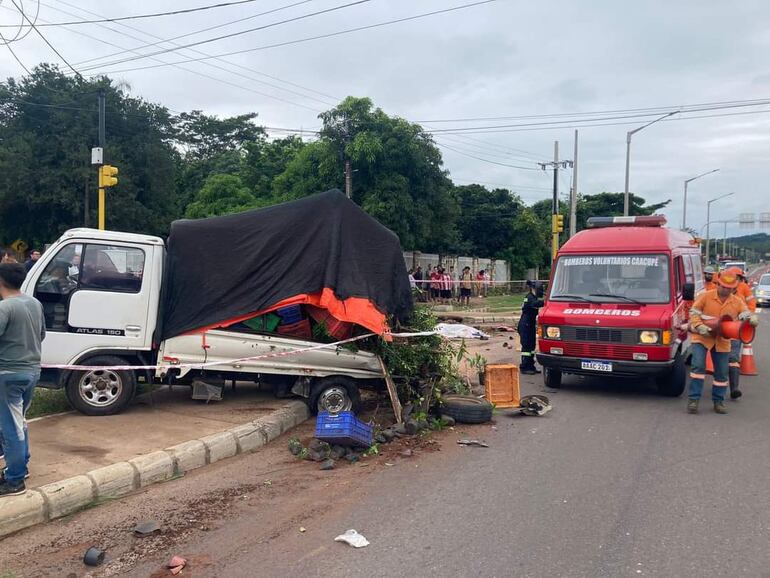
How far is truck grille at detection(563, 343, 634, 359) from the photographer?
9.01m

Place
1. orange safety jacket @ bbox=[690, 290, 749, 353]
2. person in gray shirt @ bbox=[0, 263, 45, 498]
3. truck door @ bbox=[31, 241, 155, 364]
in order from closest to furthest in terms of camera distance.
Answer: person in gray shirt @ bbox=[0, 263, 45, 498]
truck door @ bbox=[31, 241, 155, 364]
orange safety jacket @ bbox=[690, 290, 749, 353]

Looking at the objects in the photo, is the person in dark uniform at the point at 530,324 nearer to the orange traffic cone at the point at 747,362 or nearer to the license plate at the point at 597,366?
the license plate at the point at 597,366

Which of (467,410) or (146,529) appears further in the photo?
(467,410)

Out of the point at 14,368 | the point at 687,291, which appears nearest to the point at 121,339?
the point at 14,368

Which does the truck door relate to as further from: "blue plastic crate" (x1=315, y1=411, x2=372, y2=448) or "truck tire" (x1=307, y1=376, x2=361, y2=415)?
"blue plastic crate" (x1=315, y1=411, x2=372, y2=448)

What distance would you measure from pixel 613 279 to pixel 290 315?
5.27 meters

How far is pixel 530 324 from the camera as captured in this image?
37.1 ft

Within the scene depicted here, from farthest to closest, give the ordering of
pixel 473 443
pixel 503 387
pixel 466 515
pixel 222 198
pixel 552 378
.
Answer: pixel 222 198 < pixel 552 378 < pixel 503 387 < pixel 473 443 < pixel 466 515

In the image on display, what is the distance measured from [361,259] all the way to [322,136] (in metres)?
18.8

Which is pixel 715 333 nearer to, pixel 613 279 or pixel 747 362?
pixel 613 279

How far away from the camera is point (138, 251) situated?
7344 mm

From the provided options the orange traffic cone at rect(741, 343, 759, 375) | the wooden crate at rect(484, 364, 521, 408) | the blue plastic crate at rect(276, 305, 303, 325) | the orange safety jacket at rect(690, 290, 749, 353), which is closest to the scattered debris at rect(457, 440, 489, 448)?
the wooden crate at rect(484, 364, 521, 408)

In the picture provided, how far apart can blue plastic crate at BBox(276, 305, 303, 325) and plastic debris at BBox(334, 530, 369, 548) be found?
358 centimetres

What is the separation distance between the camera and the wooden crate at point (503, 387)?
8.65 meters
